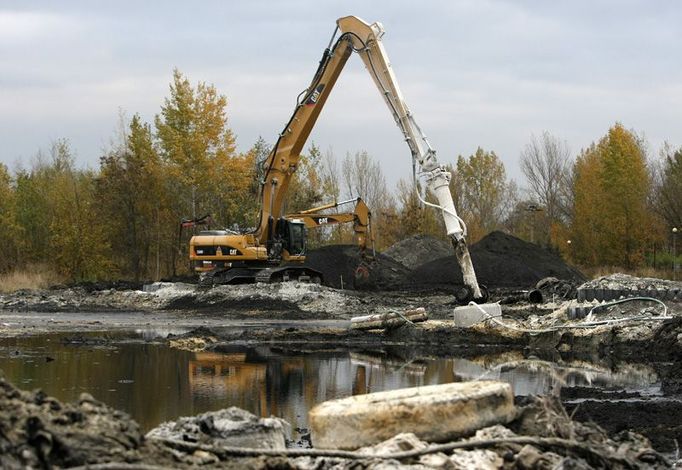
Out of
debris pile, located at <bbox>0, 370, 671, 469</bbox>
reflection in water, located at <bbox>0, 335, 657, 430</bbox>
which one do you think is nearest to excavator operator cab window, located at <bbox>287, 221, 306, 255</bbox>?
reflection in water, located at <bbox>0, 335, 657, 430</bbox>

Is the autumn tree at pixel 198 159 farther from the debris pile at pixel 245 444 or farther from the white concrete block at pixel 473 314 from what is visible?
the debris pile at pixel 245 444

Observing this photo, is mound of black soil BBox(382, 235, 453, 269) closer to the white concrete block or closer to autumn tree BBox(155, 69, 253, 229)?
autumn tree BBox(155, 69, 253, 229)

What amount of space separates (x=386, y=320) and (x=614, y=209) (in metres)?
38.9

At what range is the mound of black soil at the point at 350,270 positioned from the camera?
42312mm

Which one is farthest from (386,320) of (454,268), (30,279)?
(30,279)

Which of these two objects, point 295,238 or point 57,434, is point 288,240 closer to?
point 295,238

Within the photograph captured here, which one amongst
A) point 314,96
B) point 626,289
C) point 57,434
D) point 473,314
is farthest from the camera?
point 314,96

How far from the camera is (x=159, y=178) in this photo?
54.1 metres

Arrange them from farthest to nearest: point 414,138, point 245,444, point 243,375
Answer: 1. point 414,138
2. point 243,375
3. point 245,444

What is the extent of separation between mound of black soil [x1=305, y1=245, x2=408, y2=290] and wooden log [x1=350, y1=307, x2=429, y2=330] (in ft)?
51.7

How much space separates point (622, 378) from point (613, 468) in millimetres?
9425

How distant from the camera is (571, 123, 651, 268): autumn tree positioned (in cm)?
5991

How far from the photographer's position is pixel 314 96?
1363 inches

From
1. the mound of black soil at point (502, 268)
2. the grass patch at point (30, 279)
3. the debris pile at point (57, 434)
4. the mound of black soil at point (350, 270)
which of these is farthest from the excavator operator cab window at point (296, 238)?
the debris pile at point (57, 434)
